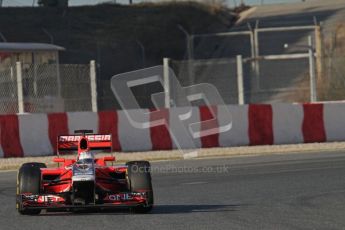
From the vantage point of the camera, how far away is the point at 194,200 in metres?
12.1

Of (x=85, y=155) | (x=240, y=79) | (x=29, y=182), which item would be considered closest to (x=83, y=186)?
(x=85, y=155)

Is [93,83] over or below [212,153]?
over

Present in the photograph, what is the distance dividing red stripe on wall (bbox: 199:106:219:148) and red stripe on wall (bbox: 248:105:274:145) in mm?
777

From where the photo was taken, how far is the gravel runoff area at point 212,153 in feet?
65.4

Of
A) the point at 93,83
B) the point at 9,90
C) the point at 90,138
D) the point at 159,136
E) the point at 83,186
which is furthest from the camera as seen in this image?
the point at 9,90

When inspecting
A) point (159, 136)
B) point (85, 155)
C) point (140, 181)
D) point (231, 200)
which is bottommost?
point (231, 200)

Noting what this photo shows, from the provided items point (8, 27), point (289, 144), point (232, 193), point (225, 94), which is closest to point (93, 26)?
point (8, 27)

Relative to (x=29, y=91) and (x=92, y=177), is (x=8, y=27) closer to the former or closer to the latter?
(x=29, y=91)

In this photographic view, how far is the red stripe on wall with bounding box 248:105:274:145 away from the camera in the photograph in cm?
2145

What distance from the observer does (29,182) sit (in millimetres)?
→ 10539

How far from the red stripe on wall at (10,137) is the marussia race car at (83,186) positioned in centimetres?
930

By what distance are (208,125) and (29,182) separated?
432 inches

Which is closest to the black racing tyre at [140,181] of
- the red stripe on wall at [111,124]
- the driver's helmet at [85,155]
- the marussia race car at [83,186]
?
the marussia race car at [83,186]

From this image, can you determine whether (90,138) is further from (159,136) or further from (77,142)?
(159,136)
